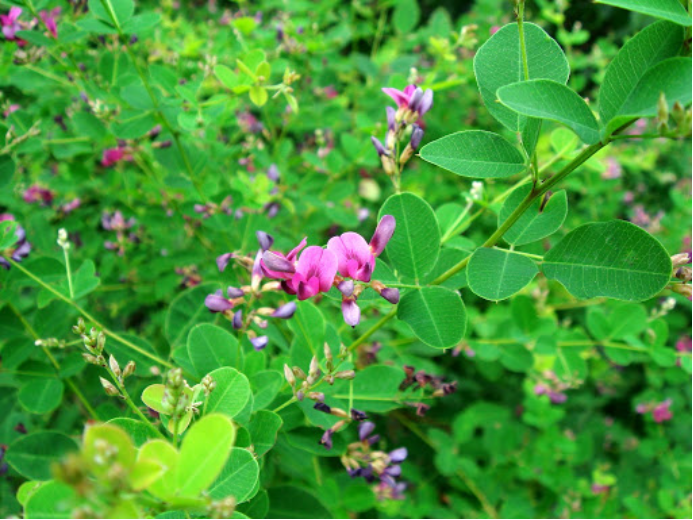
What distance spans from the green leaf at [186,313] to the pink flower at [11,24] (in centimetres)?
97

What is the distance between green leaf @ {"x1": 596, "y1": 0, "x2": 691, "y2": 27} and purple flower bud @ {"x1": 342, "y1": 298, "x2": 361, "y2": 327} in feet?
1.82

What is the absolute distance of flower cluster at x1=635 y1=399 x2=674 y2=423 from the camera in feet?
8.04

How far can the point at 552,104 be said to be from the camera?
745 millimetres

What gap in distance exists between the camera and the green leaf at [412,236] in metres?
0.99

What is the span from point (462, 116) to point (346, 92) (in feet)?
2.45

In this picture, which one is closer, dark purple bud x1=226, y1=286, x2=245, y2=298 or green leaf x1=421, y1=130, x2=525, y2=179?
green leaf x1=421, y1=130, x2=525, y2=179

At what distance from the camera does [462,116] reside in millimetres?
3242

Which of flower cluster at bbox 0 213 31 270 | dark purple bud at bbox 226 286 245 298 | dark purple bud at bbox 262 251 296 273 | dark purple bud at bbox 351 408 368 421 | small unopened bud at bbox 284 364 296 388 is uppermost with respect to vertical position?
dark purple bud at bbox 262 251 296 273

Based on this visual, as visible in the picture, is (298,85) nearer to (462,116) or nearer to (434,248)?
(462,116)

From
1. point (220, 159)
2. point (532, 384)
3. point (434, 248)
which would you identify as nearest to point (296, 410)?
point (434, 248)

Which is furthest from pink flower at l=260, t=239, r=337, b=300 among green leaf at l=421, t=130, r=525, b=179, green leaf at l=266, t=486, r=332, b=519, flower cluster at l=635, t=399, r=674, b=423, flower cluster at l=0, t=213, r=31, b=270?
flower cluster at l=635, t=399, r=674, b=423

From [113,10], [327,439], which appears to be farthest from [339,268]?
[113,10]

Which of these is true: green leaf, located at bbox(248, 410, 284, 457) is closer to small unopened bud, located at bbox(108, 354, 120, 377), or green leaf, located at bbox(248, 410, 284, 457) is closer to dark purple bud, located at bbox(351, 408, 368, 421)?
dark purple bud, located at bbox(351, 408, 368, 421)

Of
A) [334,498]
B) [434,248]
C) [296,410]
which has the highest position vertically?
[434,248]
